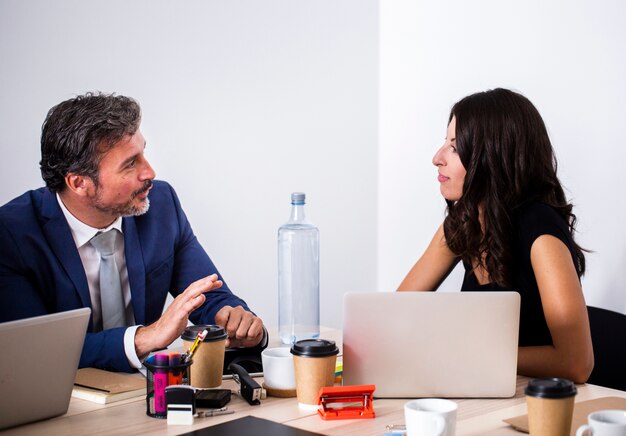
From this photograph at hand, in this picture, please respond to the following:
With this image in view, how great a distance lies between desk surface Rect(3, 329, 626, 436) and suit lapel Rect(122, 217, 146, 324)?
554 millimetres

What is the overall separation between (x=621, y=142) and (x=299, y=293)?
45.0 inches

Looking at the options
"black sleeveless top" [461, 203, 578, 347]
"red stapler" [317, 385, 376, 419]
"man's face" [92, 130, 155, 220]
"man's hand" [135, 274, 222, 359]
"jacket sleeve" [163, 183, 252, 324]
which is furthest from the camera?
"jacket sleeve" [163, 183, 252, 324]

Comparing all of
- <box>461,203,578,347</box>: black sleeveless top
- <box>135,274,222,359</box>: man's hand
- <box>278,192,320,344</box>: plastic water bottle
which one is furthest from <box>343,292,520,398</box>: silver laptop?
<box>278,192,320,344</box>: plastic water bottle

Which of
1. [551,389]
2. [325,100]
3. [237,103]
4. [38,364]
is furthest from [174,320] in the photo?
[325,100]

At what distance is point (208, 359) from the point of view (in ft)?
4.84

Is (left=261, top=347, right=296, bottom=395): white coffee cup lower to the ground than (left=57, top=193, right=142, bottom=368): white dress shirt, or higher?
lower

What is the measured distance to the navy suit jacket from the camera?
5.69 ft

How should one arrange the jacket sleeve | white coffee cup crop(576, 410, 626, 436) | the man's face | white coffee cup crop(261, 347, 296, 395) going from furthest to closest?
1. the jacket sleeve
2. the man's face
3. white coffee cup crop(261, 347, 296, 395)
4. white coffee cup crop(576, 410, 626, 436)

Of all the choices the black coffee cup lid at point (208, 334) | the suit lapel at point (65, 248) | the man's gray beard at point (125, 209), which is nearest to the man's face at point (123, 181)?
the man's gray beard at point (125, 209)

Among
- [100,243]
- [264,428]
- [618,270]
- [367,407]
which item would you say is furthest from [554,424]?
[618,270]

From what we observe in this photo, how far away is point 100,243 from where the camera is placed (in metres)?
1.96

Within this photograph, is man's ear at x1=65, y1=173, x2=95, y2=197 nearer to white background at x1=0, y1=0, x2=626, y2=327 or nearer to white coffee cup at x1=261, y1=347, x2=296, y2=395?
white background at x1=0, y1=0, x2=626, y2=327

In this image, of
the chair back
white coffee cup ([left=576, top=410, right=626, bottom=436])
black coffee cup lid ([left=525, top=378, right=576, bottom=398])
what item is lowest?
the chair back

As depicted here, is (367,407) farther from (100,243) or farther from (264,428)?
(100,243)
